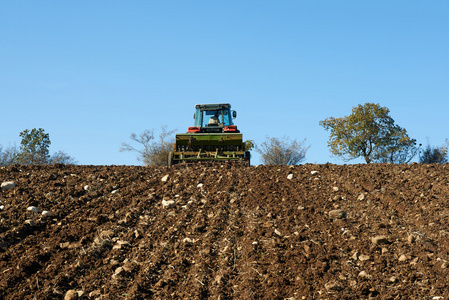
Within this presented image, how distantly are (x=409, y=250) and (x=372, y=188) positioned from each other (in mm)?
2564

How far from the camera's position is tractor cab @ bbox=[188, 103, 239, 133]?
17.3 m

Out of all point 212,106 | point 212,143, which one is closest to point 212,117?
point 212,106

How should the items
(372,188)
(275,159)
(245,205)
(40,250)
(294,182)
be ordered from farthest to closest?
(275,159), (294,182), (372,188), (245,205), (40,250)

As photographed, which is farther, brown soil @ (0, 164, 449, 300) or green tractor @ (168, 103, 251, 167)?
green tractor @ (168, 103, 251, 167)

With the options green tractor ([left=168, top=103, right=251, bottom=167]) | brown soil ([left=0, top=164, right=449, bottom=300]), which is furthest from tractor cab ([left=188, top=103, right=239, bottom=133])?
brown soil ([left=0, top=164, right=449, bottom=300])

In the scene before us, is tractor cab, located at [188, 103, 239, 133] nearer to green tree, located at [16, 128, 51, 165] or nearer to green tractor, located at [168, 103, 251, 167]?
green tractor, located at [168, 103, 251, 167]

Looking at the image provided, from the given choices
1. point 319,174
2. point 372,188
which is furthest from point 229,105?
point 372,188

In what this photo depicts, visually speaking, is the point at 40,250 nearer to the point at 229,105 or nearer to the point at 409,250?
the point at 409,250

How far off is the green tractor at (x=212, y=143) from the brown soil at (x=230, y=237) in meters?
5.98

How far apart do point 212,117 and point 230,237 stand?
1139cm

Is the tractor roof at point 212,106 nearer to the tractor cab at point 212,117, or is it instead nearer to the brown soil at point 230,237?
the tractor cab at point 212,117

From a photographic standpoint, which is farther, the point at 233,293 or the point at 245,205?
the point at 245,205

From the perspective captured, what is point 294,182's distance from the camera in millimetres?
9125

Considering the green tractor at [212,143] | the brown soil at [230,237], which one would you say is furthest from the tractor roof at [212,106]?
the brown soil at [230,237]
